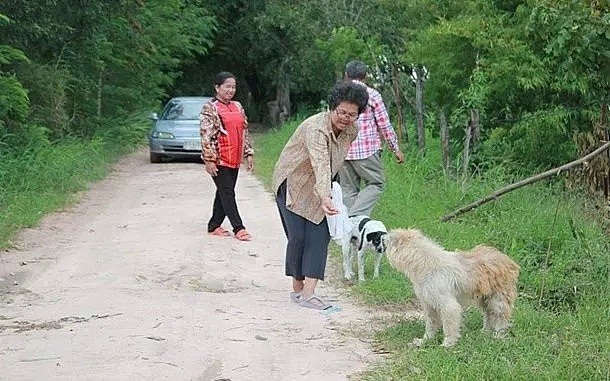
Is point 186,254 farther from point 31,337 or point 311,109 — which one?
point 311,109

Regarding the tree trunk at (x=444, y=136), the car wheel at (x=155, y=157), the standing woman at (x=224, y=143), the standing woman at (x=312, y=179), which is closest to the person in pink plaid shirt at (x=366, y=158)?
the standing woman at (x=224, y=143)

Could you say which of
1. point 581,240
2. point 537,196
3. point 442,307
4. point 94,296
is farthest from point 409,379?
point 537,196

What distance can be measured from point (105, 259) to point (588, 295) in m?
4.64

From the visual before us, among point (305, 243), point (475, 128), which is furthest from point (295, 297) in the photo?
point (475, 128)

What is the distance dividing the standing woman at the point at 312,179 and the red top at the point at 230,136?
3198 millimetres

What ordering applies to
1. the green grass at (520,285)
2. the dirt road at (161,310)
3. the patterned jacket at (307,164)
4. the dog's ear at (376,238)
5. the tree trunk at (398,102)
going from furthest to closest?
the tree trunk at (398,102) → the dog's ear at (376,238) → the patterned jacket at (307,164) → the dirt road at (161,310) → the green grass at (520,285)

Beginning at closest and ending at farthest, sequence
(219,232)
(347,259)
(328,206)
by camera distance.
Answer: (328,206), (347,259), (219,232)

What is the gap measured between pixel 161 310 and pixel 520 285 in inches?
115

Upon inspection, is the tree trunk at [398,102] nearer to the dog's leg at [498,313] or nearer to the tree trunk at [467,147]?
the tree trunk at [467,147]

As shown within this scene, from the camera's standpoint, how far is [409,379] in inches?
218

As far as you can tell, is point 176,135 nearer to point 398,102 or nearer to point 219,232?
point 398,102

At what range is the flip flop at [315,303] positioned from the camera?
759cm

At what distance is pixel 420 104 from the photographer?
16.1m

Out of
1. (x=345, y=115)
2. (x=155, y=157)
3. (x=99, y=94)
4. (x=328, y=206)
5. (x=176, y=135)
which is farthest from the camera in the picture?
(x=99, y=94)
